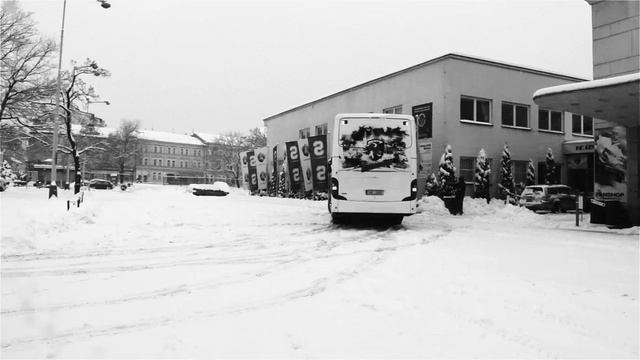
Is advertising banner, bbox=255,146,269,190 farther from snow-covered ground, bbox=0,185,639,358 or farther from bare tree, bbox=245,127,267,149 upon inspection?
bare tree, bbox=245,127,267,149

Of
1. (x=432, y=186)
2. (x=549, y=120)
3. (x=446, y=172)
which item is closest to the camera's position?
(x=446, y=172)

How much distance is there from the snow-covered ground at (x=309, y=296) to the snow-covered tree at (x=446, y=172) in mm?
12718

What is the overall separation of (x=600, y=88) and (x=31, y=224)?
14.5 metres

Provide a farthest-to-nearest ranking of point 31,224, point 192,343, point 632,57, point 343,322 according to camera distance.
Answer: point 632,57
point 31,224
point 343,322
point 192,343

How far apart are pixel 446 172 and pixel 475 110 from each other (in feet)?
17.2

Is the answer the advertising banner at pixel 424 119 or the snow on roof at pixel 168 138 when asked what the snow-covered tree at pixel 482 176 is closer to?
the advertising banner at pixel 424 119

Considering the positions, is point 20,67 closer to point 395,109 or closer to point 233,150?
point 395,109

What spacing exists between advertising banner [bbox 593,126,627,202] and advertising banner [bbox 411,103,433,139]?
9.86 metres

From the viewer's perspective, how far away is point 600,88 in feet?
39.3

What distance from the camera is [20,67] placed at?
95.5 feet

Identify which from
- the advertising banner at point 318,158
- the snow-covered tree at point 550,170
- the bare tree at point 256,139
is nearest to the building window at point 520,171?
the snow-covered tree at point 550,170

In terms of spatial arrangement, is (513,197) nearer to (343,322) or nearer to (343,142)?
(343,142)

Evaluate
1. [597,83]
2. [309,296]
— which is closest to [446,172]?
[597,83]

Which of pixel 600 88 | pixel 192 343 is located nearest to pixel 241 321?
pixel 192 343
